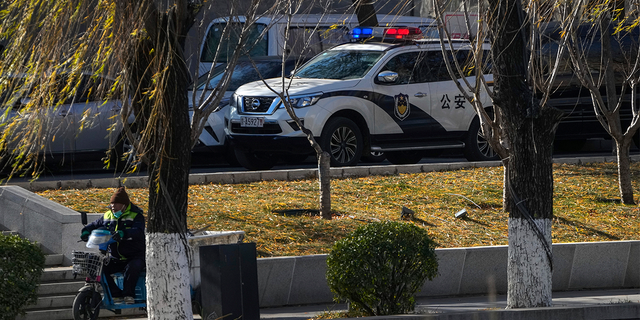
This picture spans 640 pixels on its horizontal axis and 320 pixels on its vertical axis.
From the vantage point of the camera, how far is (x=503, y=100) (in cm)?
780

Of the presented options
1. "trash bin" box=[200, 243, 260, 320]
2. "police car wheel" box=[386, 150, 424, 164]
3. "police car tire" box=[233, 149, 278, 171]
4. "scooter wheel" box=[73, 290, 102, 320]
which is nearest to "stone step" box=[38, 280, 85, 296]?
"scooter wheel" box=[73, 290, 102, 320]

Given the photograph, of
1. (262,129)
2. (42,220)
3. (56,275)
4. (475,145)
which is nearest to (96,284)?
(56,275)

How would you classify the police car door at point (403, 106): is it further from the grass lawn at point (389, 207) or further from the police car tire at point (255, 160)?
the police car tire at point (255, 160)

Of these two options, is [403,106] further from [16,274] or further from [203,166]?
[16,274]

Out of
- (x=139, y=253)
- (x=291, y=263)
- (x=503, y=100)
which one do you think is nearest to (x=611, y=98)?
(x=503, y=100)

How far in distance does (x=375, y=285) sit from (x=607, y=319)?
7.29 feet

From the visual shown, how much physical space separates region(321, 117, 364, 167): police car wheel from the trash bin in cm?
620

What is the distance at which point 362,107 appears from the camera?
13.6 meters

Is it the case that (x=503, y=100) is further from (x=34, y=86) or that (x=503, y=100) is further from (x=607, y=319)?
(x=34, y=86)

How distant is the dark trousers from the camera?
7.70 m

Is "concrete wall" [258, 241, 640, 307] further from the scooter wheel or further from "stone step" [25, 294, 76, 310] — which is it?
"stone step" [25, 294, 76, 310]

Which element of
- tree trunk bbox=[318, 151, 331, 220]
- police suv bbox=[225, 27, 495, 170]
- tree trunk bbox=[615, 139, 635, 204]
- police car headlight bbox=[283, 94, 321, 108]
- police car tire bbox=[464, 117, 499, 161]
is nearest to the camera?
tree trunk bbox=[318, 151, 331, 220]

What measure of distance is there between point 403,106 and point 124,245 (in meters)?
7.16

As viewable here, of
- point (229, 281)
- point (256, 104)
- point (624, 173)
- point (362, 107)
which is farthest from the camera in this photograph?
point (362, 107)
